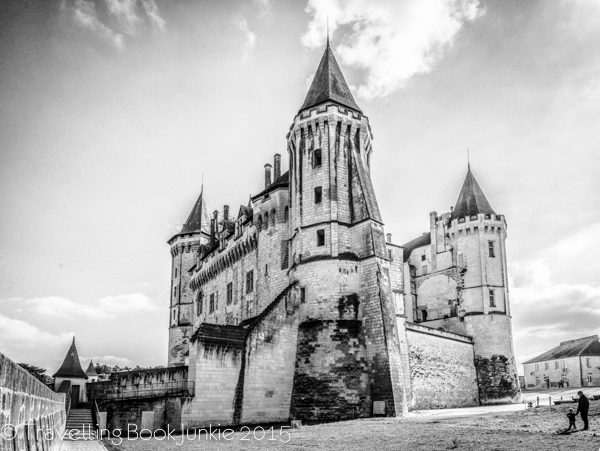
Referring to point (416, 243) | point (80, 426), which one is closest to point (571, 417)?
point (80, 426)

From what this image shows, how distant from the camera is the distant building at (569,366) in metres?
63.3

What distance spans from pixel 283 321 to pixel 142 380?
7.83m

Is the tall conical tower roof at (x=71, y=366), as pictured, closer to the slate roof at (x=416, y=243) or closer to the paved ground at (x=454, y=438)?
the paved ground at (x=454, y=438)

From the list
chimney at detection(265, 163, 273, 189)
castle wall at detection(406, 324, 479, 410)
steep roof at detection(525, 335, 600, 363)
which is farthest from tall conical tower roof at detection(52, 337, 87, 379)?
steep roof at detection(525, 335, 600, 363)

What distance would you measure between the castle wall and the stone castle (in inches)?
5.2

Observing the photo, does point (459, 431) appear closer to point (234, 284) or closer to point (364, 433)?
point (364, 433)

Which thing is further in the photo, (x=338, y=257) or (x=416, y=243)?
(x=416, y=243)

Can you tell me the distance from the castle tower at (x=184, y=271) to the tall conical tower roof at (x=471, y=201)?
25.4 meters

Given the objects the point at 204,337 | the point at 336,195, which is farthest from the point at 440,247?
the point at 204,337

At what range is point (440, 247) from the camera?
53.6 m

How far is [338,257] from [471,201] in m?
26.0

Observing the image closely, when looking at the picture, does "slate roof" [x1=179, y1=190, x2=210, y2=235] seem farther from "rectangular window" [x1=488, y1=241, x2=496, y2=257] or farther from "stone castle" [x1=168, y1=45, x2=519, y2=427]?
"rectangular window" [x1=488, y1=241, x2=496, y2=257]

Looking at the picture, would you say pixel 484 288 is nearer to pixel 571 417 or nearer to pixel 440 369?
pixel 440 369

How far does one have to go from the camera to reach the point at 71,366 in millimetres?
33688
